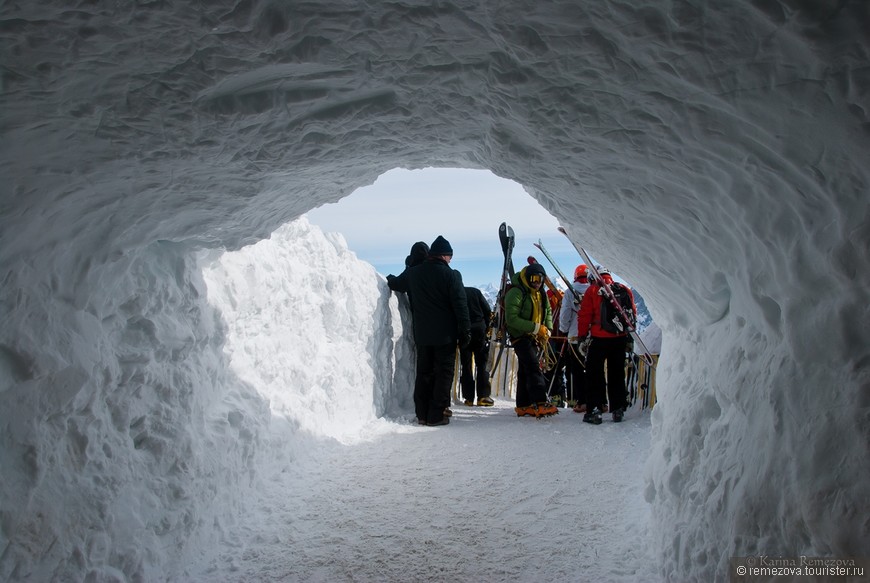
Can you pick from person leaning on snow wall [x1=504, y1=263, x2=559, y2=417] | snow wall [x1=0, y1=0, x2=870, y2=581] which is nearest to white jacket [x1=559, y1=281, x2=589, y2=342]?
person leaning on snow wall [x1=504, y1=263, x2=559, y2=417]

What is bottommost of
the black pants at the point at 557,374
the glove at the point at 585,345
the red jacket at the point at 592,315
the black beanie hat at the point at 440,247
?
the black pants at the point at 557,374

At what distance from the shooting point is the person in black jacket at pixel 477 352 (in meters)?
8.24

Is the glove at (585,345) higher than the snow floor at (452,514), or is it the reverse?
the glove at (585,345)

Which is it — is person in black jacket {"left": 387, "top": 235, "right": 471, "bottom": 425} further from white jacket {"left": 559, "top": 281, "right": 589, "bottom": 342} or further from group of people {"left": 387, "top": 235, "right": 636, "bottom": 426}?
white jacket {"left": 559, "top": 281, "right": 589, "bottom": 342}

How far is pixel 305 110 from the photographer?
246 cm

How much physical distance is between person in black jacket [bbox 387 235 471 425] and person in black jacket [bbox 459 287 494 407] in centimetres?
111

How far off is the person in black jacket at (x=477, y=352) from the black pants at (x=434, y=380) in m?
1.19

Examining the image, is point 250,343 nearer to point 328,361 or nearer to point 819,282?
point 328,361

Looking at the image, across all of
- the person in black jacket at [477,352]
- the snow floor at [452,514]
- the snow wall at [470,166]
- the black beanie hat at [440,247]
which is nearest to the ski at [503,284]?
the person in black jacket at [477,352]

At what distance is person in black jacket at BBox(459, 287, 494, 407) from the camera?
824cm

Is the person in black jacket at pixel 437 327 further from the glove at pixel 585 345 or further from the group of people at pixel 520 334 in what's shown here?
the glove at pixel 585 345

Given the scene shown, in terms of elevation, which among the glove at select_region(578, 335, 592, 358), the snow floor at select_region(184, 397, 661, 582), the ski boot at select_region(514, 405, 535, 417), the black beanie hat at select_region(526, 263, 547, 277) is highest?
the black beanie hat at select_region(526, 263, 547, 277)

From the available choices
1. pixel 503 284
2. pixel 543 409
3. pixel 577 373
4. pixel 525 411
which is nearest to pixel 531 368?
pixel 543 409

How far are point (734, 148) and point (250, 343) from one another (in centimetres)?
439
